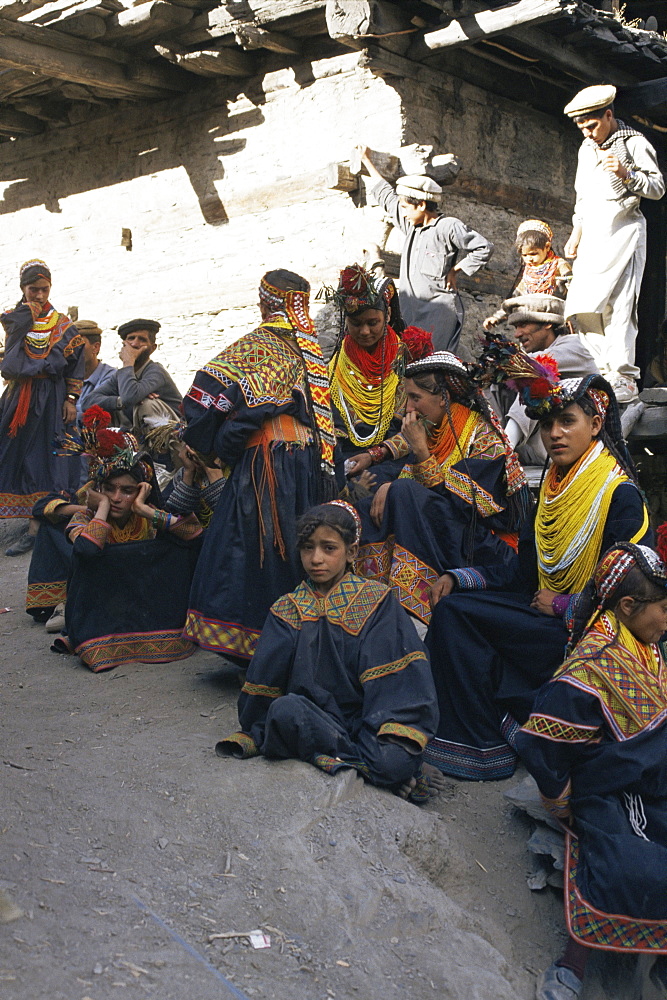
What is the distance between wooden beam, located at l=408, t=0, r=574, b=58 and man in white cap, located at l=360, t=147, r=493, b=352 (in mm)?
1069

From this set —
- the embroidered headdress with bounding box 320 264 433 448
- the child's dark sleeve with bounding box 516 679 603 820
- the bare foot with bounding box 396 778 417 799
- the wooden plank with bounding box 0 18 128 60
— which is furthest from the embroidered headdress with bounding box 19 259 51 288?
the child's dark sleeve with bounding box 516 679 603 820

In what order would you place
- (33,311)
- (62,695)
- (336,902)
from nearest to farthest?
(336,902) < (62,695) < (33,311)

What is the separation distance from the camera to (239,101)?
8.51 metres

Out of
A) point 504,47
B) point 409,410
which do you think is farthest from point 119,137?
point 409,410

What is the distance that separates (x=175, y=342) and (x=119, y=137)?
79.5 inches

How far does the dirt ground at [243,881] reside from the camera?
108 inches

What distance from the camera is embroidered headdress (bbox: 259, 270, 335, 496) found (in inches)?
189

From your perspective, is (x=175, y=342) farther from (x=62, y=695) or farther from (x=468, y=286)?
(x=62, y=695)

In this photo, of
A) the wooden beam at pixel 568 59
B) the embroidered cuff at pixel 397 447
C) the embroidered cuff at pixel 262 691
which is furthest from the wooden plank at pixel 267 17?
the embroidered cuff at pixel 262 691

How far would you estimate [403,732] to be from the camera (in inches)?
145

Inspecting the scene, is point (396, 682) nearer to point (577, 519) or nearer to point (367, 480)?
point (577, 519)

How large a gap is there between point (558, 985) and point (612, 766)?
0.66 metres

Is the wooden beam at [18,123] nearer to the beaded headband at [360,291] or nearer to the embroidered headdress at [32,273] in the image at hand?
the embroidered headdress at [32,273]

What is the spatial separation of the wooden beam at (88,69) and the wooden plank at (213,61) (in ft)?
0.99
